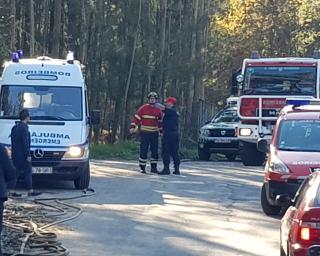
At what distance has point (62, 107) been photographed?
61.4ft

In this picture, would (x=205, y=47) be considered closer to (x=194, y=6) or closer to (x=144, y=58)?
(x=194, y=6)

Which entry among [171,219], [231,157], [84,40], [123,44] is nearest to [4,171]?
[171,219]

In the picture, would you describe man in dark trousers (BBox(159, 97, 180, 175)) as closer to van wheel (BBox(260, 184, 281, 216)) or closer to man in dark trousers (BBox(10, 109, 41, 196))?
man in dark trousers (BBox(10, 109, 41, 196))

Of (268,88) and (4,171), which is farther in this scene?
(268,88)

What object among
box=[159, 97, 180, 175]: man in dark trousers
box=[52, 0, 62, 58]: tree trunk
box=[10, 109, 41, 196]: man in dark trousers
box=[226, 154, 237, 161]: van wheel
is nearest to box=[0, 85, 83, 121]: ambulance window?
box=[10, 109, 41, 196]: man in dark trousers

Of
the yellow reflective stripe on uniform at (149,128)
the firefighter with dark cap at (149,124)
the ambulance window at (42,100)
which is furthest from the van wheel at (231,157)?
the ambulance window at (42,100)

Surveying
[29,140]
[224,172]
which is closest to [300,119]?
[29,140]

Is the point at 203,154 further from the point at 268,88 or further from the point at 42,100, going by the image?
the point at 42,100

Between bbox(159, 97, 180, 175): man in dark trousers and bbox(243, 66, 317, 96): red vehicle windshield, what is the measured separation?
11.9 feet

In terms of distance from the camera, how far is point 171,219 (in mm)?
14797

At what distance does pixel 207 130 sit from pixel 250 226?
16.5m

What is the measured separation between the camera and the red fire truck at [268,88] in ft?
81.4

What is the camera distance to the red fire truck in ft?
81.4

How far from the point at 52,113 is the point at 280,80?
8.37 meters
